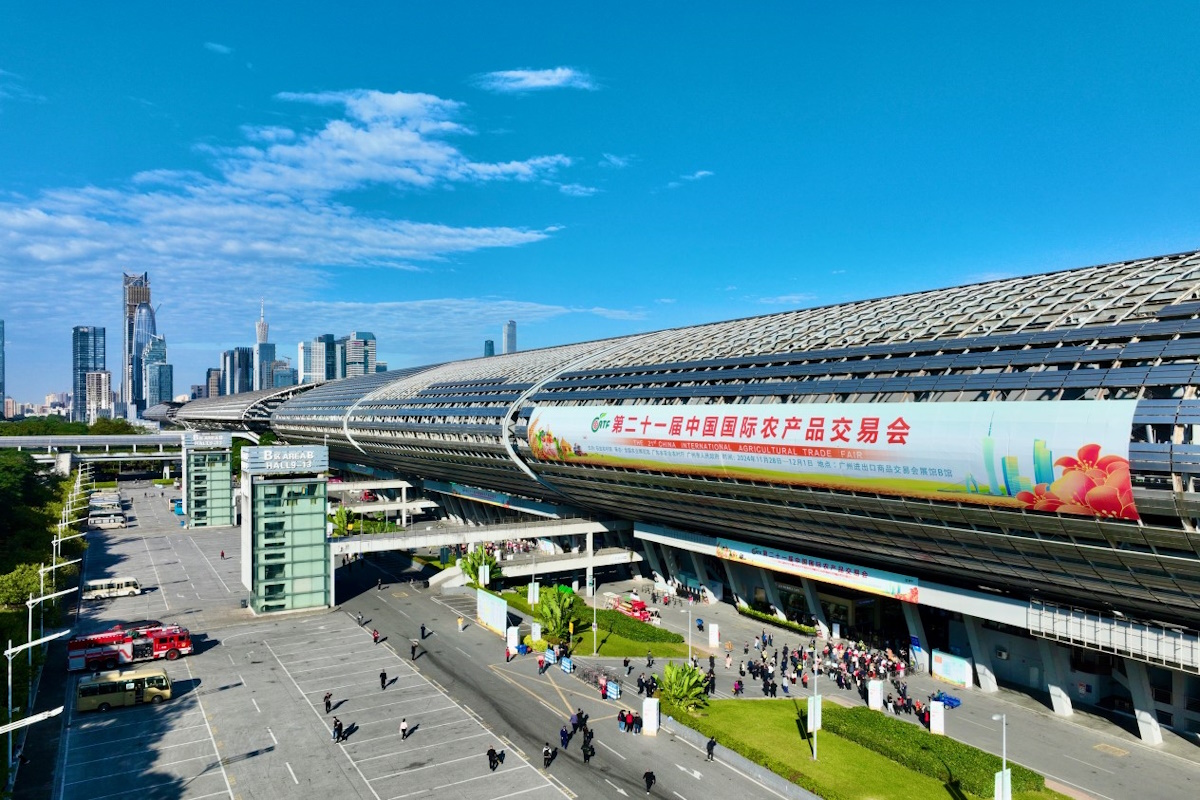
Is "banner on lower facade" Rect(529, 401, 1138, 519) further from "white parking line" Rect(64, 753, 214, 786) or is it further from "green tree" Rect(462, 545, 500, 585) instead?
"white parking line" Rect(64, 753, 214, 786)

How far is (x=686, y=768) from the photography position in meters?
44.3

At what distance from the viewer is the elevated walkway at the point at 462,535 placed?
277 feet

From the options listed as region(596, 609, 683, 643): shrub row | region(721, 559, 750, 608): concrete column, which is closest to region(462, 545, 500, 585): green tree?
region(596, 609, 683, 643): shrub row

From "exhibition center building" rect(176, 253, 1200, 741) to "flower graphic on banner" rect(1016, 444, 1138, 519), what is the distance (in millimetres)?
111

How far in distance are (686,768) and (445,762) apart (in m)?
13.9

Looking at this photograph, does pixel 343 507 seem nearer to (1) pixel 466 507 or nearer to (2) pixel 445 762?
(1) pixel 466 507

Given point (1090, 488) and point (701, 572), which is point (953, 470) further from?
point (701, 572)

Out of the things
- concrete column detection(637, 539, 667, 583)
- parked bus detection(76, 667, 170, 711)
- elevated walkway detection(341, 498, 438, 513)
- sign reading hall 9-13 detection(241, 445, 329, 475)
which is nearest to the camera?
parked bus detection(76, 667, 170, 711)

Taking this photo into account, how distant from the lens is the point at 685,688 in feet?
169

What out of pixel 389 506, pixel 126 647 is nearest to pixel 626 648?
pixel 126 647

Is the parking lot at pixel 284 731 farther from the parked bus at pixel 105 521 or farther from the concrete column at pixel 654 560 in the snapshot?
the parked bus at pixel 105 521

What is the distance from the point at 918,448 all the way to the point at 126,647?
2437 inches

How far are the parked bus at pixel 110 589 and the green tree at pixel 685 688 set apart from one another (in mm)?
67792

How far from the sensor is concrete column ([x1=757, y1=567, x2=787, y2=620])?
76875mm
